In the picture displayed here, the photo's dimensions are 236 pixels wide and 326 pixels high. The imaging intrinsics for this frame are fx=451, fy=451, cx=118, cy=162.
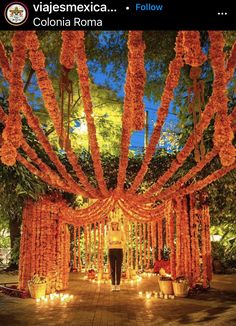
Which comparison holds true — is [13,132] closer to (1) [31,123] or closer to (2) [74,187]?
(1) [31,123]

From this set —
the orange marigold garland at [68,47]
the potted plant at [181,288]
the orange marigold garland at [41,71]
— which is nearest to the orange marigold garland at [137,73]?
the orange marigold garland at [68,47]

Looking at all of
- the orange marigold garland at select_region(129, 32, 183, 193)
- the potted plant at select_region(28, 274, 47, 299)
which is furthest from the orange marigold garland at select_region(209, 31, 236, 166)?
the potted plant at select_region(28, 274, 47, 299)

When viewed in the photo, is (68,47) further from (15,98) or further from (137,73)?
(15,98)

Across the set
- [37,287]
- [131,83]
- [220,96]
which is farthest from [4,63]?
[37,287]

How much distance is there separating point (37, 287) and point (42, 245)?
108 centimetres

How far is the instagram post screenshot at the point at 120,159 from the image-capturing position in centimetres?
324

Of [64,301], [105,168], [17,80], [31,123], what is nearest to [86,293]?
[64,301]

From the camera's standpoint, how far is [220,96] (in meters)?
4.72

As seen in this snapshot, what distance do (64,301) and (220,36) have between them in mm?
6599

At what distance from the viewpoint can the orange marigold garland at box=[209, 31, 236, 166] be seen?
426 centimetres

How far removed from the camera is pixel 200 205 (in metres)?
11.0
